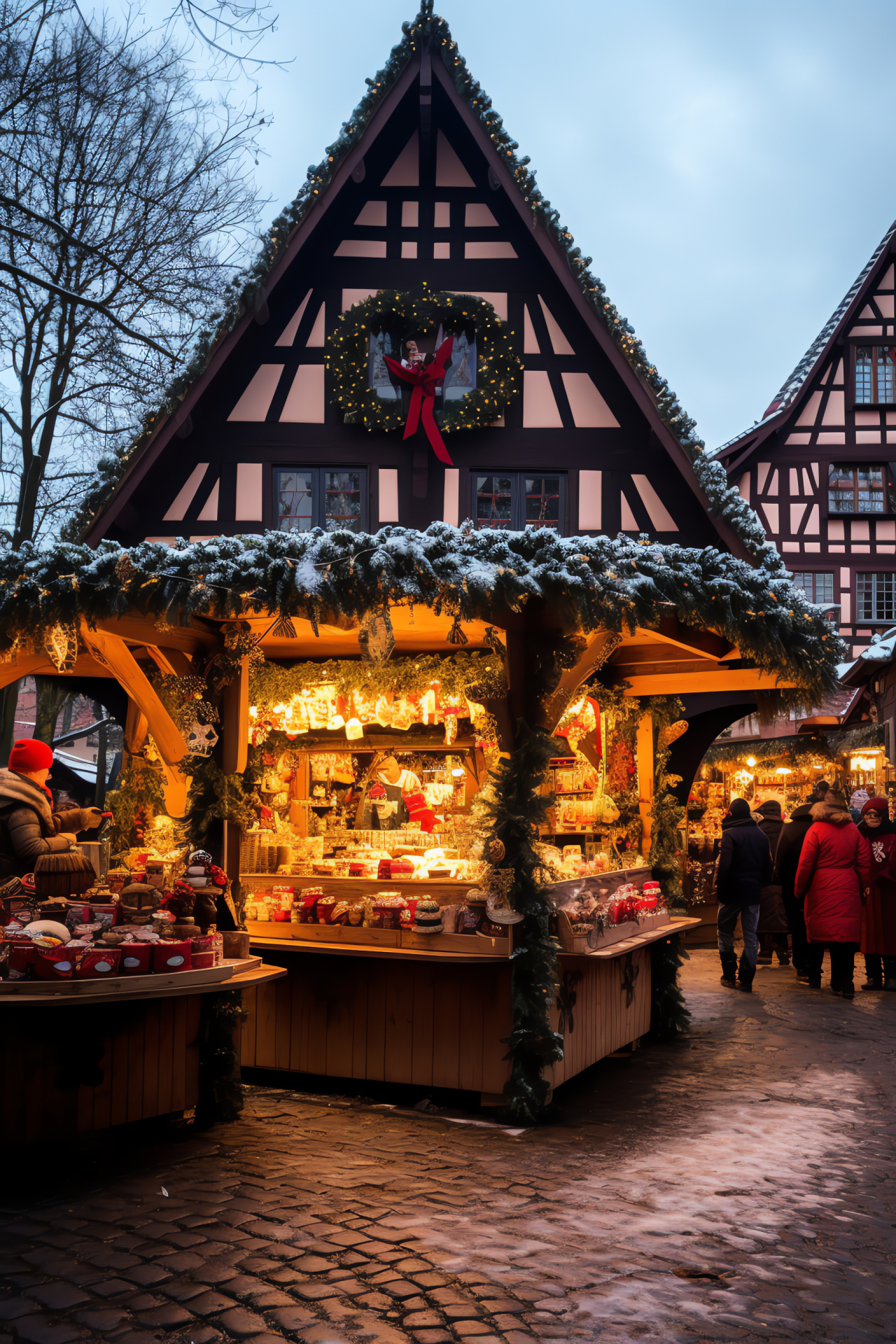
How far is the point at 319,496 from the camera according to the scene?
34.9 ft

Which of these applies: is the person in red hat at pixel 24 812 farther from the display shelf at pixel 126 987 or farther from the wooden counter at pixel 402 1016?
the wooden counter at pixel 402 1016

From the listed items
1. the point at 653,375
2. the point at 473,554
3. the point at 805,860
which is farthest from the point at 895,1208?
the point at 653,375

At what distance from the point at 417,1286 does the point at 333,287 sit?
911 centimetres

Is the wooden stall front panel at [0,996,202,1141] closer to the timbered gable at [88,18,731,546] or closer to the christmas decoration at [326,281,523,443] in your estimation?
the timbered gable at [88,18,731,546]

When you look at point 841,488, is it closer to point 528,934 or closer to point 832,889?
point 832,889

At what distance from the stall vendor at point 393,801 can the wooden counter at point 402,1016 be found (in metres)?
1.82

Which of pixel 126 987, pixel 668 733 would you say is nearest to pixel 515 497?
pixel 668 733

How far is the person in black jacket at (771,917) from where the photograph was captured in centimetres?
1203

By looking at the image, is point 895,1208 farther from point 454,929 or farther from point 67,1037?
point 67,1037

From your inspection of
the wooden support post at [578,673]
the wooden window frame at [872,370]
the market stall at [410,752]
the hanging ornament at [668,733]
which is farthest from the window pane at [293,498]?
the wooden window frame at [872,370]

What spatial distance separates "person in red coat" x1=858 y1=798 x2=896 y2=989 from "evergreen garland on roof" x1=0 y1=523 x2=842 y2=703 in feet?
18.7

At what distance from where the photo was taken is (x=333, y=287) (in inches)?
415

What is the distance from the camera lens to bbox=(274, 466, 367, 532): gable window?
10.6 m

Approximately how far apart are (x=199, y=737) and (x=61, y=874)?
106 cm
